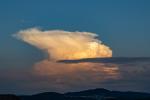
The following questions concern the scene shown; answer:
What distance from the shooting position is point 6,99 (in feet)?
655

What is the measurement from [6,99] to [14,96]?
291cm

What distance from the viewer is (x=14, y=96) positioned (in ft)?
656
